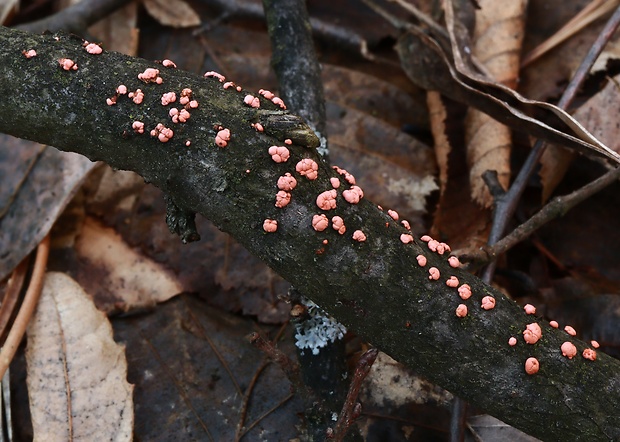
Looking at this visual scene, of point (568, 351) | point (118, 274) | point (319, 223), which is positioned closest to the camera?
point (319, 223)

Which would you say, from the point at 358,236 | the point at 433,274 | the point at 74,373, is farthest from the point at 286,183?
the point at 74,373

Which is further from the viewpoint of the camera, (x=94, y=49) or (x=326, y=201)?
(x=94, y=49)

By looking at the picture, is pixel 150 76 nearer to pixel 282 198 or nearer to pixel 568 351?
pixel 282 198

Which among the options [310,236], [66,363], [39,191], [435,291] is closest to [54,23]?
[39,191]

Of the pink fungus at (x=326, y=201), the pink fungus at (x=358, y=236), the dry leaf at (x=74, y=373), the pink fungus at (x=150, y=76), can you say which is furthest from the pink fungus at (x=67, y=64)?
the dry leaf at (x=74, y=373)

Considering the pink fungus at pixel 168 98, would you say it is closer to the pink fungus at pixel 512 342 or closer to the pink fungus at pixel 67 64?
the pink fungus at pixel 67 64

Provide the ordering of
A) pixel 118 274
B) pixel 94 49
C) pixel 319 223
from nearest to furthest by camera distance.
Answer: pixel 319 223 → pixel 94 49 → pixel 118 274
